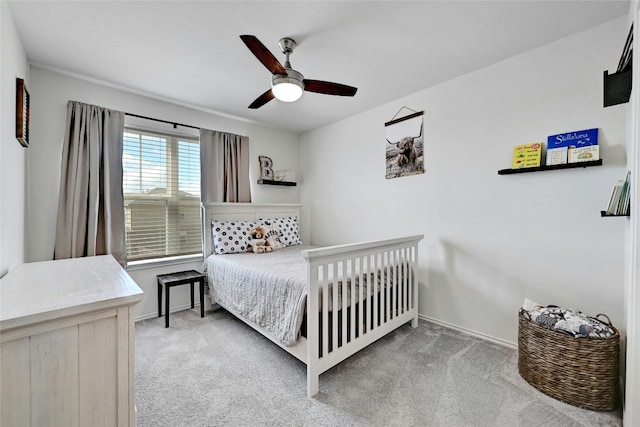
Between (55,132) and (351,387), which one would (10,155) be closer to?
(55,132)

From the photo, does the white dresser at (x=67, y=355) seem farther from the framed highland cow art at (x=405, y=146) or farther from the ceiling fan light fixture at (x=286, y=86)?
A: the framed highland cow art at (x=405, y=146)

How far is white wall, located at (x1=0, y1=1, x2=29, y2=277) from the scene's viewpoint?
4.82 ft

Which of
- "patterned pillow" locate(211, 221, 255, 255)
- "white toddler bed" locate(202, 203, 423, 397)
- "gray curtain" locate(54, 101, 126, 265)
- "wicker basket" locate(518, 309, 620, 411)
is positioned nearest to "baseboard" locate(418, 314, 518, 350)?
"white toddler bed" locate(202, 203, 423, 397)

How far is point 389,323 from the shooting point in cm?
227

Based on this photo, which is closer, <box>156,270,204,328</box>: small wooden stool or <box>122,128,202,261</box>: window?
<box>156,270,204,328</box>: small wooden stool

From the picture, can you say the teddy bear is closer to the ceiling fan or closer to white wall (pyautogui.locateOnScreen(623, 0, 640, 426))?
the ceiling fan

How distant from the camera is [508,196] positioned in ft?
7.24

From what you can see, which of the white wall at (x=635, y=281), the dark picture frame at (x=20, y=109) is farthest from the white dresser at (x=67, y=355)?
the white wall at (x=635, y=281)

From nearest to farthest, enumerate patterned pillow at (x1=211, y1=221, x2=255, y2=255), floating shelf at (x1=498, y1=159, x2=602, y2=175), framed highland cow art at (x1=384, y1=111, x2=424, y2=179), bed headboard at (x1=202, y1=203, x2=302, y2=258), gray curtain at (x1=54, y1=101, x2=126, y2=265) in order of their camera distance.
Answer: floating shelf at (x1=498, y1=159, x2=602, y2=175), gray curtain at (x1=54, y1=101, x2=126, y2=265), framed highland cow art at (x1=384, y1=111, x2=424, y2=179), patterned pillow at (x1=211, y1=221, x2=255, y2=255), bed headboard at (x1=202, y1=203, x2=302, y2=258)

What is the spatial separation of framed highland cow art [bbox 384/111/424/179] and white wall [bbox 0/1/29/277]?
9.72 feet

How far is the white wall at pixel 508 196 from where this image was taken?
1.82 m

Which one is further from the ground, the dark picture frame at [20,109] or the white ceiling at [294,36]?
the white ceiling at [294,36]

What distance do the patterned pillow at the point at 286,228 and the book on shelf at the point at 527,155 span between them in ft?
8.20

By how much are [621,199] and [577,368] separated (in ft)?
3.32
